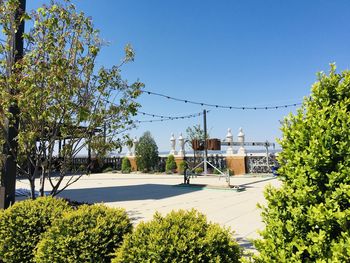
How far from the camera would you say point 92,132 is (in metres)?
5.54

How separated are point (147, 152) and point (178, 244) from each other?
931 inches

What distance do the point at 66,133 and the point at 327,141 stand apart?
4.52 meters

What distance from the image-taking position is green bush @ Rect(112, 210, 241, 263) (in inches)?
97.2

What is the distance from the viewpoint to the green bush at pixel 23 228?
365cm

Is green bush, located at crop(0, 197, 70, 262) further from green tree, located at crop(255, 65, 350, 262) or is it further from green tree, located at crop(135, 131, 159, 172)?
green tree, located at crop(135, 131, 159, 172)

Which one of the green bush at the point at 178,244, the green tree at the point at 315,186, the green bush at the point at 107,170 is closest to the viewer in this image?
the green tree at the point at 315,186

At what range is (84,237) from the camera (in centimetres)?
309

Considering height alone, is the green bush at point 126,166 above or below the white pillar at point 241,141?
below

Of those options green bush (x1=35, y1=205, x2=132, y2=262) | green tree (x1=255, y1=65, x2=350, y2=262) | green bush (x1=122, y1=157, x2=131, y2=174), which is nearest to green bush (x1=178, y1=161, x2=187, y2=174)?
green bush (x1=122, y1=157, x2=131, y2=174)

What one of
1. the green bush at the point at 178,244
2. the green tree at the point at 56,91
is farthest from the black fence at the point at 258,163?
the green bush at the point at 178,244

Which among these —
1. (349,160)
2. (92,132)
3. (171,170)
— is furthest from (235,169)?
(349,160)

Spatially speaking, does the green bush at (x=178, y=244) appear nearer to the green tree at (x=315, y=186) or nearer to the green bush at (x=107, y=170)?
the green tree at (x=315, y=186)

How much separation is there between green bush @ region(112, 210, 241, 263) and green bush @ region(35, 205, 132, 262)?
44 cm

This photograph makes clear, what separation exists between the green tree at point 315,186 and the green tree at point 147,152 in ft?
78.6
